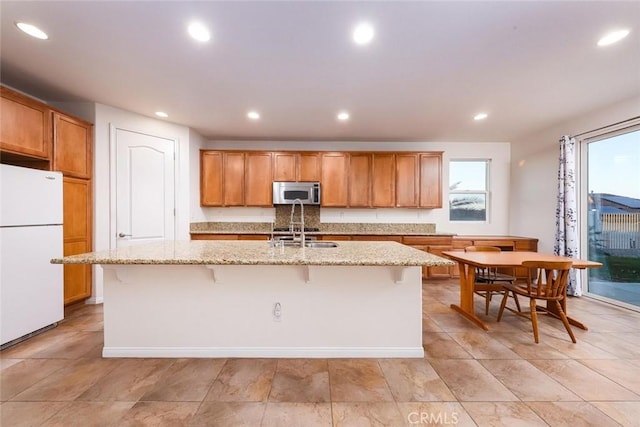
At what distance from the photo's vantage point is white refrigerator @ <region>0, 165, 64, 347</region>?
224 centimetres

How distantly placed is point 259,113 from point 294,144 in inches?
54.9

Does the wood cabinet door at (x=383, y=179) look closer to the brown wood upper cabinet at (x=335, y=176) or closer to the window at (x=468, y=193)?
the brown wood upper cabinet at (x=335, y=176)

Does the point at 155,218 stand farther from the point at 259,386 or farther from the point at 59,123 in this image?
the point at 259,386

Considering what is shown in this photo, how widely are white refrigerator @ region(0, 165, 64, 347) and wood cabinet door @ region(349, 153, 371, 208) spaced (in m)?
3.74

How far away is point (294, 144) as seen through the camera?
4902 mm

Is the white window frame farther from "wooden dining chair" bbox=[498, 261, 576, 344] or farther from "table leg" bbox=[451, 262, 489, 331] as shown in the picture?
"wooden dining chair" bbox=[498, 261, 576, 344]

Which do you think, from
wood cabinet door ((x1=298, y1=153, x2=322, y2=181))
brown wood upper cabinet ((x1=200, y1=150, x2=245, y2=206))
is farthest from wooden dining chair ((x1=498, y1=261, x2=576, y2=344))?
brown wood upper cabinet ((x1=200, y1=150, x2=245, y2=206))

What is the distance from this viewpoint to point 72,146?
3.00 meters

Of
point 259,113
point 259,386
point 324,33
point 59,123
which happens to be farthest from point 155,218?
point 324,33

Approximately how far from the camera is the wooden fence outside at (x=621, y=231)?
10.5 feet

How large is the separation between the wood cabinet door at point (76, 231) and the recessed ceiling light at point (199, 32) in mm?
2279

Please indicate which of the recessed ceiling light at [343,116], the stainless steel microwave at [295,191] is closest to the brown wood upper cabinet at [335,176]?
the stainless steel microwave at [295,191]

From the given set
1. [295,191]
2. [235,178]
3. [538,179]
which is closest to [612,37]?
[538,179]

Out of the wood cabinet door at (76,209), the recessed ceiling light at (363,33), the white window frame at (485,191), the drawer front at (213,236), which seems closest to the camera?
the recessed ceiling light at (363,33)
